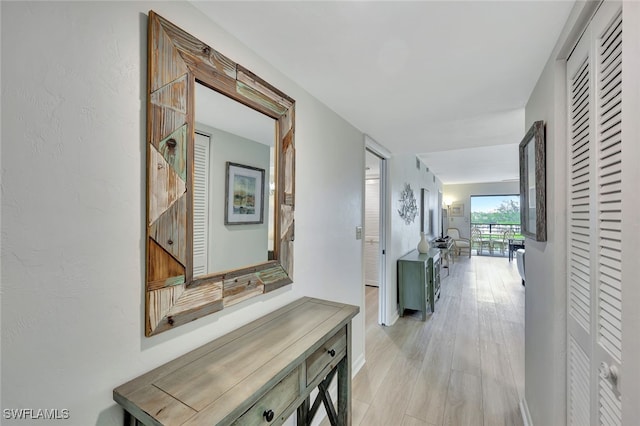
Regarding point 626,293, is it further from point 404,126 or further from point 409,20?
point 404,126

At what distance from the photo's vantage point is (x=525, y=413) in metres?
1.81

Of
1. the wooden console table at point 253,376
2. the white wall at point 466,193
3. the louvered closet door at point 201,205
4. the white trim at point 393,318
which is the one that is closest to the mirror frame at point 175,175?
the louvered closet door at point 201,205

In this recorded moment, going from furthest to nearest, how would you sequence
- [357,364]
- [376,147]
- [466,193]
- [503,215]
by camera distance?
1. [466,193]
2. [503,215]
3. [376,147]
4. [357,364]

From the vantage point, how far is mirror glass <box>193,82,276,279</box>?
107cm

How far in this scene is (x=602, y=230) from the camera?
88 centimetres

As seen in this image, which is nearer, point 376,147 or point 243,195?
point 243,195

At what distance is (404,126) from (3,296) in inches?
100

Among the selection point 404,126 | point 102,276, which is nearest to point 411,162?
point 404,126

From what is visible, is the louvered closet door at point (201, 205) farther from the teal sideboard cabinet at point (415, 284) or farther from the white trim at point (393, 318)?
the teal sideboard cabinet at point (415, 284)

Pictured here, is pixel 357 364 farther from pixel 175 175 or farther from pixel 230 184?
pixel 175 175

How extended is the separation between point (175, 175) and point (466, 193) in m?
10.3

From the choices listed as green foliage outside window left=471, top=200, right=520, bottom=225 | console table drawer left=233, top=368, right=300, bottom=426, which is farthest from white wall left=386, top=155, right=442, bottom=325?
green foliage outside window left=471, top=200, right=520, bottom=225

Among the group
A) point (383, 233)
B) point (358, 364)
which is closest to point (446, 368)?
point (358, 364)

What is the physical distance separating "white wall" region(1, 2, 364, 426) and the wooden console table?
102mm
